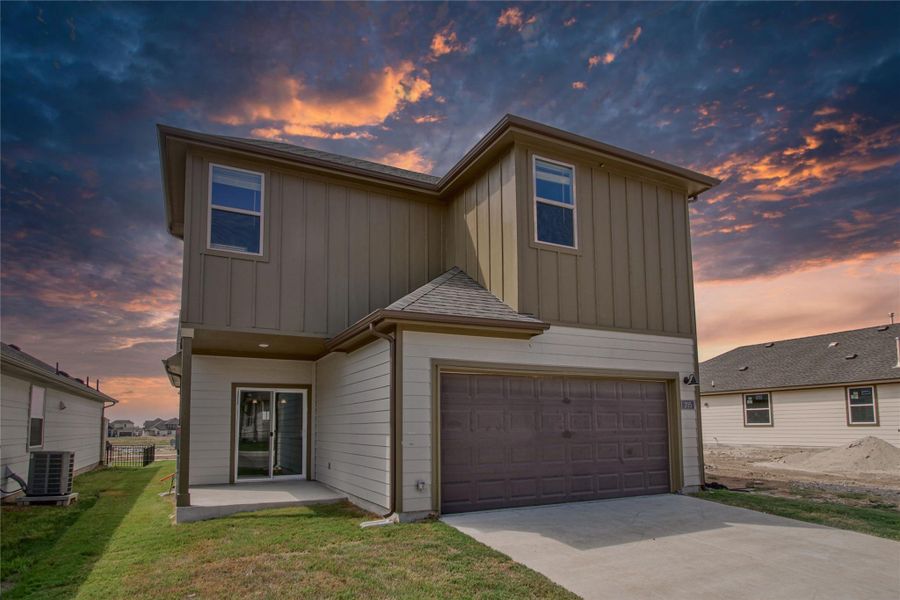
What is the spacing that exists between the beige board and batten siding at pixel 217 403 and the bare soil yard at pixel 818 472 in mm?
9410

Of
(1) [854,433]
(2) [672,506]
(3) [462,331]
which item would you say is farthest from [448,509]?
(1) [854,433]

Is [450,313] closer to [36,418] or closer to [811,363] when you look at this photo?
[36,418]

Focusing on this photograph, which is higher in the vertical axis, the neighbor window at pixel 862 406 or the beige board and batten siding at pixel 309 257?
the beige board and batten siding at pixel 309 257

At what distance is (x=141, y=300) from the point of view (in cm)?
1469

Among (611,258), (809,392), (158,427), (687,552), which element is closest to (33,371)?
(611,258)

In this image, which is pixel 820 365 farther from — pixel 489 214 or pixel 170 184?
pixel 170 184

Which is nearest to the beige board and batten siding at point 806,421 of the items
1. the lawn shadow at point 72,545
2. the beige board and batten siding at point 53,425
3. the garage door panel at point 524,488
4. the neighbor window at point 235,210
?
the garage door panel at point 524,488

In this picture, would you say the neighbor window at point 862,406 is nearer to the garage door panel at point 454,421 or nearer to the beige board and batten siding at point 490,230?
the beige board and batten siding at point 490,230

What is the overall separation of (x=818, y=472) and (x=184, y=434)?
53.9 ft

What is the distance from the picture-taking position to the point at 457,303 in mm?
8703

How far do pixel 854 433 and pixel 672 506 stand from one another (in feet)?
49.2

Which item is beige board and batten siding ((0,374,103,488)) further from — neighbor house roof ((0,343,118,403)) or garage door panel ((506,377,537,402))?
garage door panel ((506,377,537,402))

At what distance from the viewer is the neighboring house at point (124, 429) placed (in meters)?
69.4

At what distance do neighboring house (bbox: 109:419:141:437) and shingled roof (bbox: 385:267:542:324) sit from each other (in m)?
71.4
